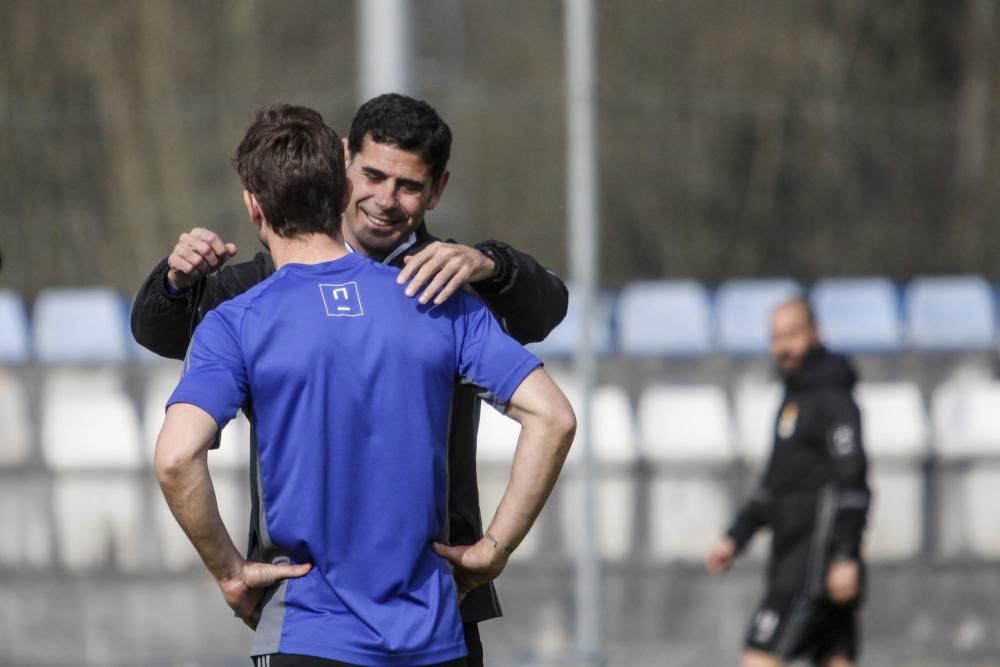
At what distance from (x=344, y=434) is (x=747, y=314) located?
5.41 meters

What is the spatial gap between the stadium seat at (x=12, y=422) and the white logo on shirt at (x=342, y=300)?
17.7ft

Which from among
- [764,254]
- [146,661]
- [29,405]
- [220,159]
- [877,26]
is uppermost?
[877,26]

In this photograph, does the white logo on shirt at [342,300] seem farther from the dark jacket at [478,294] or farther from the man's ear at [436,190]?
the man's ear at [436,190]

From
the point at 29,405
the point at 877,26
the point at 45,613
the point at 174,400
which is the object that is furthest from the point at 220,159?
the point at 174,400

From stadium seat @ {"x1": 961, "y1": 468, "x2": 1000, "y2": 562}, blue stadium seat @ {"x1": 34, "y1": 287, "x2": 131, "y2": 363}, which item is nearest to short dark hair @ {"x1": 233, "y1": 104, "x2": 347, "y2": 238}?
blue stadium seat @ {"x1": 34, "y1": 287, "x2": 131, "y2": 363}

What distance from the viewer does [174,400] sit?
9.39 feet

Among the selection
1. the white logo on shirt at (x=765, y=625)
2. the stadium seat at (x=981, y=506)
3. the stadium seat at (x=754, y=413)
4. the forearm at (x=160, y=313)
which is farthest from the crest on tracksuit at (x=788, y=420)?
the forearm at (x=160, y=313)

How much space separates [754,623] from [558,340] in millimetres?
2050

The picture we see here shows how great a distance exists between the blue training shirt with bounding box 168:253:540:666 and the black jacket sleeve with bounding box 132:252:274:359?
0.93 ft

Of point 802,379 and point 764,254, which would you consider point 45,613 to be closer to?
point 802,379

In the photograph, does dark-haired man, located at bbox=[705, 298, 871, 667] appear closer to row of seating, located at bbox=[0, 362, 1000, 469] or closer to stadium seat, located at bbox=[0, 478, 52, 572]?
row of seating, located at bbox=[0, 362, 1000, 469]

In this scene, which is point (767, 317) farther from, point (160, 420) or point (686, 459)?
point (160, 420)

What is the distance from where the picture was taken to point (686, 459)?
8.00m

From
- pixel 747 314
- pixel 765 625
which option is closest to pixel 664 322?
pixel 747 314
